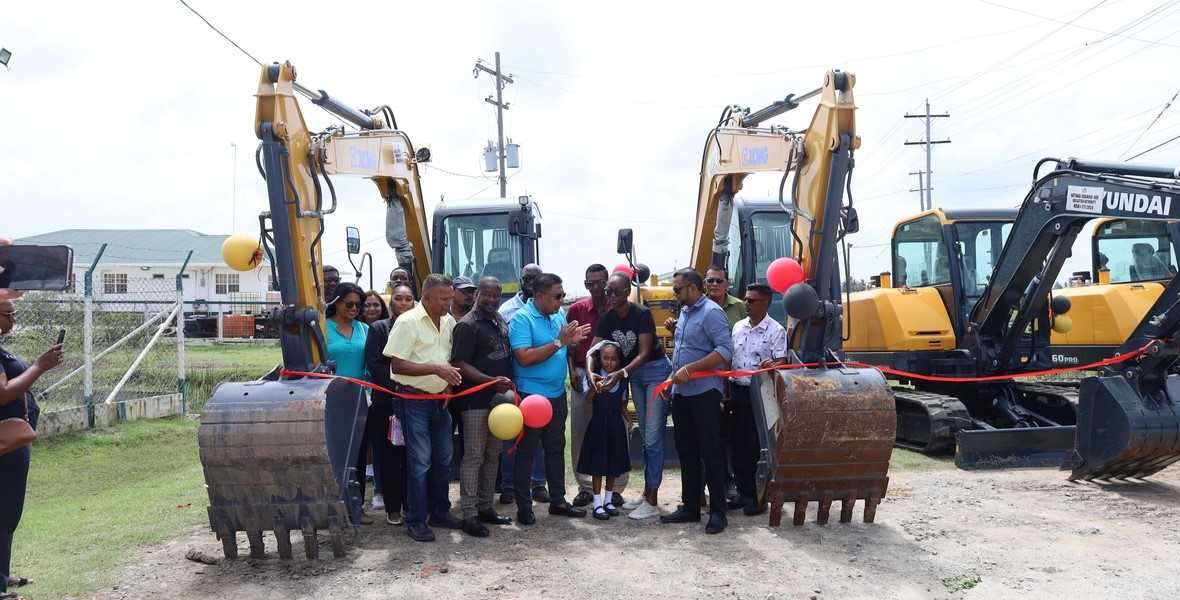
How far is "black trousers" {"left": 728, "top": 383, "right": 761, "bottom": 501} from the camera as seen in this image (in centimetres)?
691

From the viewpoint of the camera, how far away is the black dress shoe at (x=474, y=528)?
6.21 meters

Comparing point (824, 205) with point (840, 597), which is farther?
point (824, 205)

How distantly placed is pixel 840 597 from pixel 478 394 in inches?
110

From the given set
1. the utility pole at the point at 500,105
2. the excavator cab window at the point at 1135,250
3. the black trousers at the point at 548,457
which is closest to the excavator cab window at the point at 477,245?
the black trousers at the point at 548,457

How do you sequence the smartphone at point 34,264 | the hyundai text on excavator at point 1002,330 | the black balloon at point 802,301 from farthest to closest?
1. the hyundai text on excavator at point 1002,330
2. the black balloon at point 802,301
3. the smartphone at point 34,264

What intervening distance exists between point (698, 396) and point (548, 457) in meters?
1.32

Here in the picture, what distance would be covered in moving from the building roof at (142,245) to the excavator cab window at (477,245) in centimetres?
2950

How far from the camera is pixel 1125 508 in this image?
700cm

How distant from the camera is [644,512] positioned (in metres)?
6.78

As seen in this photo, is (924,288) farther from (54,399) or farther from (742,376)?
(54,399)

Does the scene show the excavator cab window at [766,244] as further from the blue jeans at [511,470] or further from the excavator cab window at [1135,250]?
the excavator cab window at [1135,250]

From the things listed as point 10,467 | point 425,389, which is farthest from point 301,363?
point 10,467

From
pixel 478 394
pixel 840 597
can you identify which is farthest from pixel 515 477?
pixel 840 597

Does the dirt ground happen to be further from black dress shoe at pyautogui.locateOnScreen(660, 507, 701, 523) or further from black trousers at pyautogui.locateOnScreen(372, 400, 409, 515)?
black trousers at pyautogui.locateOnScreen(372, 400, 409, 515)
